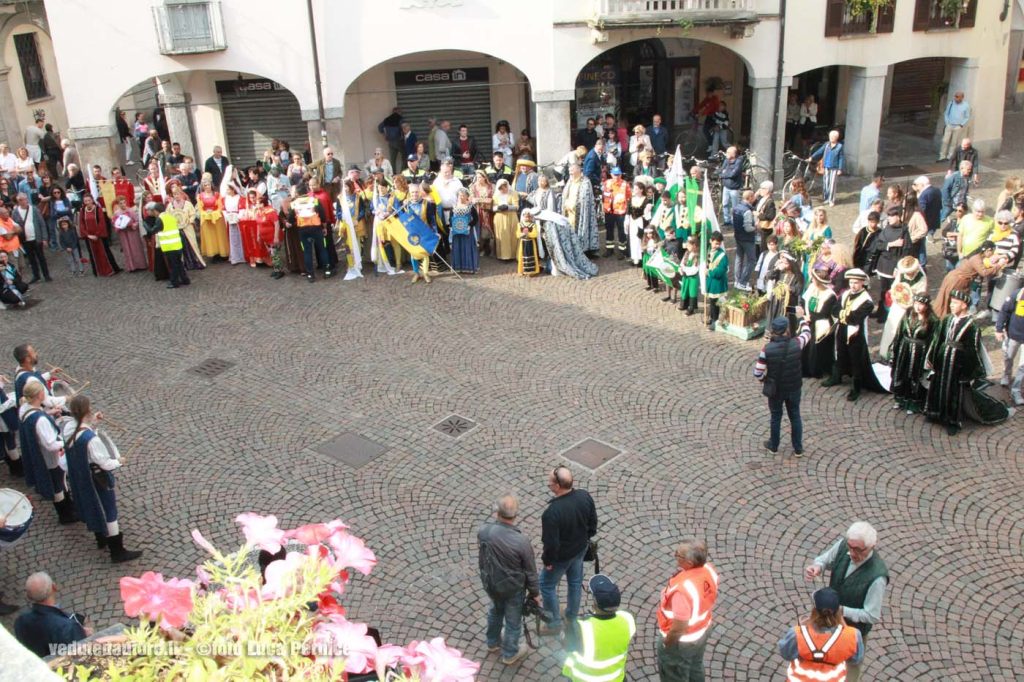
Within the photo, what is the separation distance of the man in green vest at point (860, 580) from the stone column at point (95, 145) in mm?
18433

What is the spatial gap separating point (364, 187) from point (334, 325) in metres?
3.82

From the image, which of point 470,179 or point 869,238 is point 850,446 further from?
point 470,179

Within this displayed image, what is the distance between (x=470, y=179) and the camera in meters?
20.1

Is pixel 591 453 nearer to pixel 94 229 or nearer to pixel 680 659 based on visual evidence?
pixel 680 659

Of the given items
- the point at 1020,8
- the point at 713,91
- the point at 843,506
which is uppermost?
the point at 1020,8

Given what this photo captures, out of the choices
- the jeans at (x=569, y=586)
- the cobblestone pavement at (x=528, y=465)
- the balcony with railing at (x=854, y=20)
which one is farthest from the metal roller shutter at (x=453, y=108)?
the jeans at (x=569, y=586)

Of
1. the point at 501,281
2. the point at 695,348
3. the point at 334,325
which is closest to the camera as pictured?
the point at 695,348

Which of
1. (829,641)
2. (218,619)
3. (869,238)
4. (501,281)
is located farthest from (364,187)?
(218,619)

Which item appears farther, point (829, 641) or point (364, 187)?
point (364, 187)

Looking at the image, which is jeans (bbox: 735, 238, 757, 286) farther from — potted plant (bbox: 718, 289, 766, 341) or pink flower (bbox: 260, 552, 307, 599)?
pink flower (bbox: 260, 552, 307, 599)

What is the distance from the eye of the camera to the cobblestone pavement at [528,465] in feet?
25.6

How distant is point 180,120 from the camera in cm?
2289

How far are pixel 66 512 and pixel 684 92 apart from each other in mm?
20310

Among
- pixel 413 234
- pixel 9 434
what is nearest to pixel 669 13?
pixel 413 234
